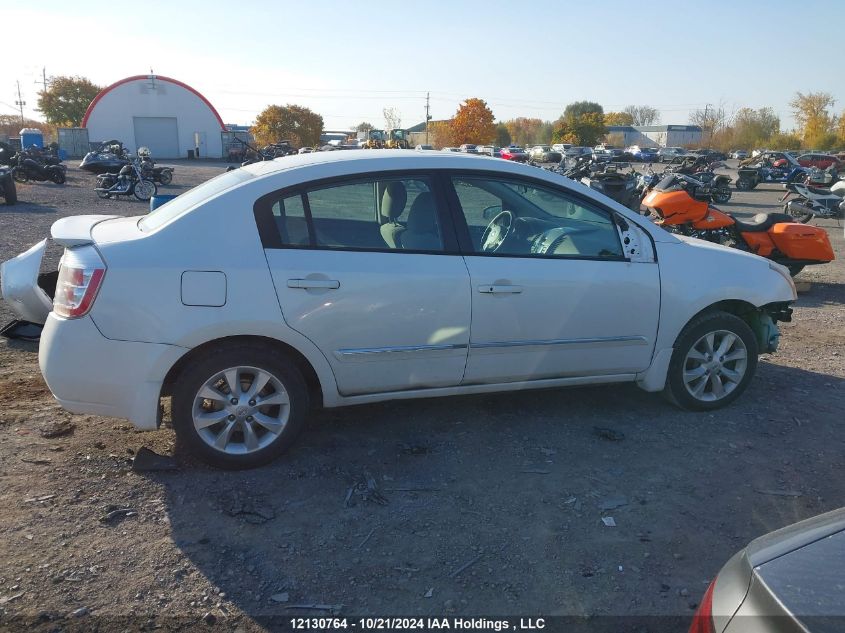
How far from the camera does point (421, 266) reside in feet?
12.7

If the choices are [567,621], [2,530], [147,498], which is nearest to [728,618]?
[567,621]

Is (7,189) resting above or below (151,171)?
below

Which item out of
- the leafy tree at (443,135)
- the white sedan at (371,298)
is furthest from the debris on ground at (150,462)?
the leafy tree at (443,135)

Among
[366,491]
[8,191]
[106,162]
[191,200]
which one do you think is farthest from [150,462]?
[106,162]

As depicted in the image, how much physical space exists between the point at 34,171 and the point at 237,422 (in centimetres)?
2656

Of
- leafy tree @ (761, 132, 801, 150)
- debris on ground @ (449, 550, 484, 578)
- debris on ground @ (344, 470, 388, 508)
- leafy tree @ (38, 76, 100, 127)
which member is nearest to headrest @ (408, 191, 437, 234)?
debris on ground @ (344, 470, 388, 508)

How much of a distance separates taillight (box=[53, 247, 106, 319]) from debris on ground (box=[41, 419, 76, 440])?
1041mm

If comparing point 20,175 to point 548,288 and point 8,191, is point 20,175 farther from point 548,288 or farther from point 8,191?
point 548,288

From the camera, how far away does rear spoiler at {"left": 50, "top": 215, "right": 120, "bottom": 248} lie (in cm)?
363

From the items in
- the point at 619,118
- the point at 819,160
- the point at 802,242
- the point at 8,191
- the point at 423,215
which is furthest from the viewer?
the point at 619,118

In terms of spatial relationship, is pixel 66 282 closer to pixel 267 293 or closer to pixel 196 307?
pixel 196 307

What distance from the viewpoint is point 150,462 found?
12.5ft

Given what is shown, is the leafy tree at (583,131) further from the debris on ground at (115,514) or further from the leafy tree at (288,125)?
the debris on ground at (115,514)

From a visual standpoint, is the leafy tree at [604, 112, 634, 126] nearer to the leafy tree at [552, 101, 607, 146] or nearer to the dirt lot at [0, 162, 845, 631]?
the leafy tree at [552, 101, 607, 146]
